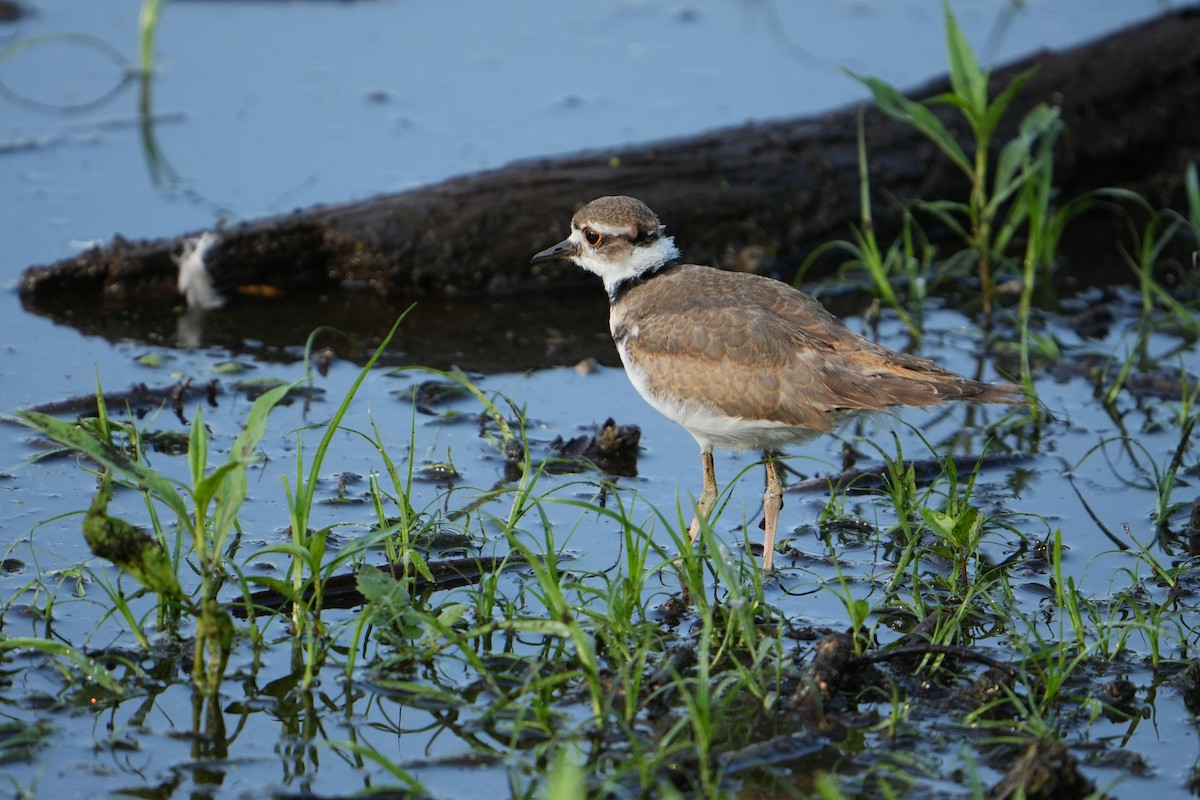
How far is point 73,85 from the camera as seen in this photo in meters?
9.83

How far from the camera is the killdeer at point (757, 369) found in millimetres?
5121

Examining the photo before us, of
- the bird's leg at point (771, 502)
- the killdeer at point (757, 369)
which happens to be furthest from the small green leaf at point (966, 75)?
the bird's leg at point (771, 502)

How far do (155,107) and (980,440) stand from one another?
19.7 feet

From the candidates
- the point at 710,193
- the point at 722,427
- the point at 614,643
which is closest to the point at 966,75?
the point at 710,193

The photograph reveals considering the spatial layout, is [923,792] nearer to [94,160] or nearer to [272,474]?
[272,474]

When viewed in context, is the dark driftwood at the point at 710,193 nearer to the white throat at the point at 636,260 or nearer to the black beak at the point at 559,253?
the black beak at the point at 559,253

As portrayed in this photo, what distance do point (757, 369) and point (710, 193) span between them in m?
3.19

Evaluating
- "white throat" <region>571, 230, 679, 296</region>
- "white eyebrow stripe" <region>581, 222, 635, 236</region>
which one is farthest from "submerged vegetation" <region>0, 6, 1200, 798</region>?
"white eyebrow stripe" <region>581, 222, 635, 236</region>

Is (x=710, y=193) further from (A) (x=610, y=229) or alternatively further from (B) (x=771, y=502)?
(B) (x=771, y=502)

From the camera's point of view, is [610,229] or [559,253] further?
[559,253]

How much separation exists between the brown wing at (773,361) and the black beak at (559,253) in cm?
76

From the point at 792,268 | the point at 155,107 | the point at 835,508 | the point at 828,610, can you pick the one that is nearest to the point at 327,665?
the point at 828,610

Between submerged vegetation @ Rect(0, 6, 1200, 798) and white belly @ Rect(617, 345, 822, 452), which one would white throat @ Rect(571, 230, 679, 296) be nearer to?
white belly @ Rect(617, 345, 822, 452)

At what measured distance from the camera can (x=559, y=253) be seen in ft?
20.7
